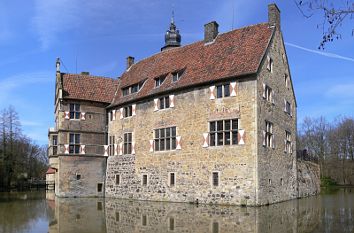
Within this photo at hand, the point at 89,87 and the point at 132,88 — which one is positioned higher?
the point at 89,87

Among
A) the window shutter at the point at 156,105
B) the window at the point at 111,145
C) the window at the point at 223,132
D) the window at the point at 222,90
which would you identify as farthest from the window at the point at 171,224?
the window at the point at 111,145

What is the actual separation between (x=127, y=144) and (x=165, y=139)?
14.8 ft

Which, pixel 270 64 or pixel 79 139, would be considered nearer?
pixel 270 64

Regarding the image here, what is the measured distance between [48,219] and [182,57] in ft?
53.0

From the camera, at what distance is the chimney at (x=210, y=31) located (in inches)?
1150

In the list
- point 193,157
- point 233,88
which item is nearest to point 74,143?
point 193,157

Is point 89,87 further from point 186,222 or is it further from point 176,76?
point 186,222

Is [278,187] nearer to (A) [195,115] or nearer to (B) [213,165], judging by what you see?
(B) [213,165]

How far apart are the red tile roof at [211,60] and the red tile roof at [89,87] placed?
78.0 inches

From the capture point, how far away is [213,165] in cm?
2403

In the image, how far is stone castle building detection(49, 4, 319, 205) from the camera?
76.8 feet

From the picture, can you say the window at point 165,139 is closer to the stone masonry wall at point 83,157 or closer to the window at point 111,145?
the window at point 111,145

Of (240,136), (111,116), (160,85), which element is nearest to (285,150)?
(240,136)

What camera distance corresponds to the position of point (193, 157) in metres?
25.1
